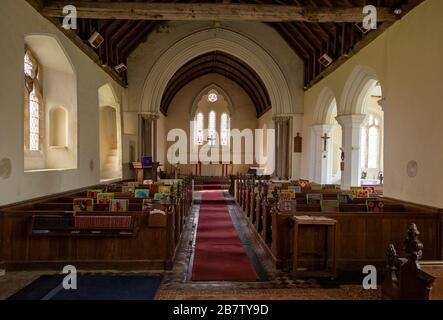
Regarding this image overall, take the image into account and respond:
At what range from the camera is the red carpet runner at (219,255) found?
4.16m

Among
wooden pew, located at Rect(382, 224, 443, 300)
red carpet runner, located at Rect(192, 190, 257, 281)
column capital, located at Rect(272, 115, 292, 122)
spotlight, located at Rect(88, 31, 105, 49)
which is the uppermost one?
spotlight, located at Rect(88, 31, 105, 49)

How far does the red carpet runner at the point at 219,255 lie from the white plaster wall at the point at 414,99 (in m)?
2.58

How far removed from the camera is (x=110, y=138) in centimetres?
1057

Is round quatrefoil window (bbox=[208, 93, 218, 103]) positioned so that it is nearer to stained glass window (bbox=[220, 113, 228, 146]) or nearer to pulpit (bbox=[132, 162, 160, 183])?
stained glass window (bbox=[220, 113, 228, 146])

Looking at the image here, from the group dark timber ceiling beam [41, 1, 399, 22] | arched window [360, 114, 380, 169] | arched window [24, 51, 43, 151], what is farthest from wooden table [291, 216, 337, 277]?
arched window [360, 114, 380, 169]

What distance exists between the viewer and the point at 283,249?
4.50m

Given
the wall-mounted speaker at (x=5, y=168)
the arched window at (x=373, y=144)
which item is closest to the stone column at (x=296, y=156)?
the arched window at (x=373, y=144)

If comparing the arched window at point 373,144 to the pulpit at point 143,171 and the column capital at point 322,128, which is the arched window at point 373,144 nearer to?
the column capital at point 322,128

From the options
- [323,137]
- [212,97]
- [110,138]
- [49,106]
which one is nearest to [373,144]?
[323,137]

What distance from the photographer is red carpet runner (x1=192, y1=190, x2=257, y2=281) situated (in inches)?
164

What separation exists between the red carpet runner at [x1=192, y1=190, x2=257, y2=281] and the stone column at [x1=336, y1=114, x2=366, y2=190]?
291 centimetres

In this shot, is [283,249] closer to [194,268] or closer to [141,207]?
[194,268]
